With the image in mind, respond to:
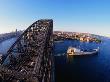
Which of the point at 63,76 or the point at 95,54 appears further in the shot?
the point at 95,54

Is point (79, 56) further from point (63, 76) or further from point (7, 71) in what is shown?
point (7, 71)

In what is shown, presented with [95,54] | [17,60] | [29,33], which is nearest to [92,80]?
[29,33]

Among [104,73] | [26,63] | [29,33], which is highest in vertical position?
[29,33]

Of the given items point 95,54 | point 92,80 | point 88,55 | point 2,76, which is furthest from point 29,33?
point 95,54

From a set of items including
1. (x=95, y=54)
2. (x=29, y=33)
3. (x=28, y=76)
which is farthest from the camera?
(x=95, y=54)

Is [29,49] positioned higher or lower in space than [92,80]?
higher

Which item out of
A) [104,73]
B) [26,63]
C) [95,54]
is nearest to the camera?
[26,63]

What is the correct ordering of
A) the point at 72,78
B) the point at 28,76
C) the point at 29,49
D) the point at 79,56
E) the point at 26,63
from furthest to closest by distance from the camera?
the point at 79,56 < the point at 72,78 < the point at 29,49 < the point at 26,63 < the point at 28,76

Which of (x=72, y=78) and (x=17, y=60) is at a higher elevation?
(x=17, y=60)

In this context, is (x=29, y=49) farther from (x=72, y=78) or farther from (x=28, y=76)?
(x=72, y=78)

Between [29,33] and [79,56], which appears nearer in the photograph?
[29,33]
